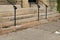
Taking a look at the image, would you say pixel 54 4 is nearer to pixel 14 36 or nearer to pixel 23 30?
pixel 23 30

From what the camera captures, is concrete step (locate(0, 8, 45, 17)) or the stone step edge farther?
concrete step (locate(0, 8, 45, 17))

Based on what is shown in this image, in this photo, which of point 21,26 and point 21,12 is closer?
point 21,26

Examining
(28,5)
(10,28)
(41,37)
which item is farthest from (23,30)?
(28,5)

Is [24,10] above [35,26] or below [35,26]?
above

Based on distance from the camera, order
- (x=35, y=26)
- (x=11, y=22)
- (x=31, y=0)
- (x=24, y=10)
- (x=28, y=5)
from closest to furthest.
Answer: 1. (x=11, y=22)
2. (x=35, y=26)
3. (x=24, y=10)
4. (x=28, y=5)
5. (x=31, y=0)

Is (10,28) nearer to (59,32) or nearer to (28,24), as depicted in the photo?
(28,24)

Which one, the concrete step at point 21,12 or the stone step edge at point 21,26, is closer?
the stone step edge at point 21,26

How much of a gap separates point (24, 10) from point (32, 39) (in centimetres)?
491

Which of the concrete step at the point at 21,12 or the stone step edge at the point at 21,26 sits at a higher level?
the concrete step at the point at 21,12

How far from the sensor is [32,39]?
7223mm

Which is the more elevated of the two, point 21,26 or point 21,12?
point 21,12

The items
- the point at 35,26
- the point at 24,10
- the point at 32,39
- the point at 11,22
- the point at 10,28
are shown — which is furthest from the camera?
the point at 24,10

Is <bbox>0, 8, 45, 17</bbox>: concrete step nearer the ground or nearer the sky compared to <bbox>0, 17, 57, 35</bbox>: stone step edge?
nearer the sky

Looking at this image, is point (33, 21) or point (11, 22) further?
point (33, 21)
